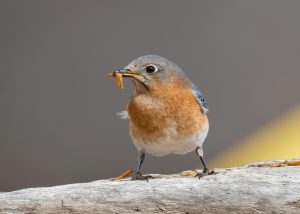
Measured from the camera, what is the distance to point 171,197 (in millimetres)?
2062

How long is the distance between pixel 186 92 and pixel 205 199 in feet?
1.46

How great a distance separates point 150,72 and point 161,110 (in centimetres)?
15

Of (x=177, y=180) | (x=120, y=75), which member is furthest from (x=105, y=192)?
(x=120, y=75)

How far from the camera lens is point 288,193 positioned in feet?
6.73

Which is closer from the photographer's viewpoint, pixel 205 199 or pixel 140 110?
pixel 205 199

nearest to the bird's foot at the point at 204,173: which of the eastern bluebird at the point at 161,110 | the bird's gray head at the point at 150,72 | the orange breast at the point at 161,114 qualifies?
the eastern bluebird at the point at 161,110

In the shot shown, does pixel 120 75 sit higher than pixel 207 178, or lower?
higher

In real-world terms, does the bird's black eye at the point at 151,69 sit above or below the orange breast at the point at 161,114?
above

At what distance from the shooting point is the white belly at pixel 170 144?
86.6 inches

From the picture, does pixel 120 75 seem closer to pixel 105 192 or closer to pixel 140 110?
pixel 140 110

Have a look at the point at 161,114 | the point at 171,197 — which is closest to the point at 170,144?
the point at 161,114

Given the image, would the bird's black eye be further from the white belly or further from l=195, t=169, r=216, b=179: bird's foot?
l=195, t=169, r=216, b=179: bird's foot

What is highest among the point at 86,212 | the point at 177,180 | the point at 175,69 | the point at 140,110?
the point at 175,69

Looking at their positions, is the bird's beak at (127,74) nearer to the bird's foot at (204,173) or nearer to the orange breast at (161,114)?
the orange breast at (161,114)
